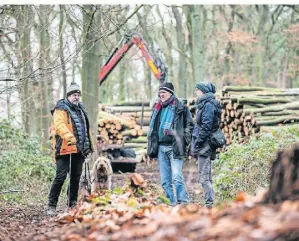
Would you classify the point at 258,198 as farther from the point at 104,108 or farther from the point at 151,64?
the point at 104,108

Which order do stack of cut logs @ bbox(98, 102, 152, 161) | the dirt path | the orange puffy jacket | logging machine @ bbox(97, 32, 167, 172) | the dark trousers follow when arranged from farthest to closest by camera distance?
stack of cut logs @ bbox(98, 102, 152, 161) < logging machine @ bbox(97, 32, 167, 172) < the dark trousers < the orange puffy jacket < the dirt path

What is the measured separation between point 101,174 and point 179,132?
73.4 inches

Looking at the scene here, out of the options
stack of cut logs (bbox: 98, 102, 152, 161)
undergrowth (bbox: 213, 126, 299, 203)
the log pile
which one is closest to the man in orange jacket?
undergrowth (bbox: 213, 126, 299, 203)

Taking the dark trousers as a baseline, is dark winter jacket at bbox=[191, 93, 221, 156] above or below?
above

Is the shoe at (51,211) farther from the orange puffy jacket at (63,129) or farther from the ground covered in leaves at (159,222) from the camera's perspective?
the ground covered in leaves at (159,222)

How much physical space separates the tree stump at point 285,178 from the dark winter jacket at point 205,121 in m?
4.16

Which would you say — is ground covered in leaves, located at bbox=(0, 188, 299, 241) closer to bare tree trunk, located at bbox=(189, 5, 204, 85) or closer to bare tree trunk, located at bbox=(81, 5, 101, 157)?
bare tree trunk, located at bbox=(81, 5, 101, 157)

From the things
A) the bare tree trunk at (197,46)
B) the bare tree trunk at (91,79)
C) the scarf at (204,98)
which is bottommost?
the scarf at (204,98)

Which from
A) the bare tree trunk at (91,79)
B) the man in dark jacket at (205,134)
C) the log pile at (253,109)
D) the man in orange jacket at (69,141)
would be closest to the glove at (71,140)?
the man in orange jacket at (69,141)

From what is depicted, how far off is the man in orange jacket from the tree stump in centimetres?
461

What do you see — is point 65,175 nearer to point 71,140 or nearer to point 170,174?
point 71,140

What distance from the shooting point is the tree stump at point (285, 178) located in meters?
4.54

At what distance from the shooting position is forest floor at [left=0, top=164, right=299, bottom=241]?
3.86 m

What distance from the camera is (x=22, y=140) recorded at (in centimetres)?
1558
